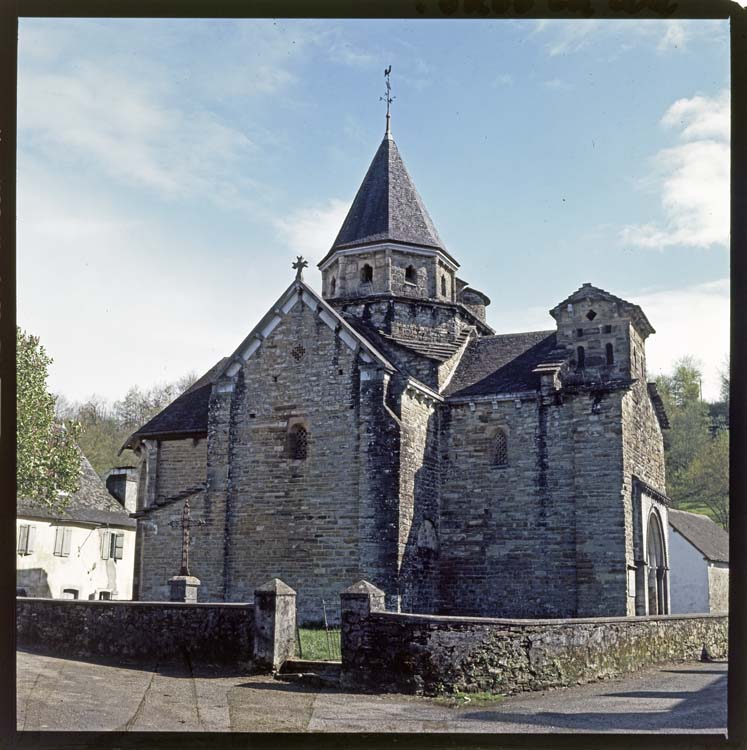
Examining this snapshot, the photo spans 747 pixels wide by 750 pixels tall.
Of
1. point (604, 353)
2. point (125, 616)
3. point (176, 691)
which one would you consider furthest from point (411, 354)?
point (176, 691)

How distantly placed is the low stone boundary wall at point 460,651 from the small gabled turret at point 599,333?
10628 mm

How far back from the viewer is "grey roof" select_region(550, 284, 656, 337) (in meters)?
25.8

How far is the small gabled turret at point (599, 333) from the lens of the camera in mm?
25578

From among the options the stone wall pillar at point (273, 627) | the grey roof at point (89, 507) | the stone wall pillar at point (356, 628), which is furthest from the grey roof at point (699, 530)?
the grey roof at point (89, 507)

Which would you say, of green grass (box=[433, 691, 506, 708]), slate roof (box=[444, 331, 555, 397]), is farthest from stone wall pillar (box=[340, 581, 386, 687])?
slate roof (box=[444, 331, 555, 397])

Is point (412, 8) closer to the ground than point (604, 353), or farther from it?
farther from it

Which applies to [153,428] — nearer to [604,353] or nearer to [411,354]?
[411,354]

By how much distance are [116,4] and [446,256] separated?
1955cm

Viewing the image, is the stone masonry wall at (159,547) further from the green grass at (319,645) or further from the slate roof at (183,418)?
the green grass at (319,645)

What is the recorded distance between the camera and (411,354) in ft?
88.9

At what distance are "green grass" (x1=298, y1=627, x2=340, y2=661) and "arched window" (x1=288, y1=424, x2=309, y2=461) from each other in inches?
202

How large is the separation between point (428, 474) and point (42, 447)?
34.5 feet

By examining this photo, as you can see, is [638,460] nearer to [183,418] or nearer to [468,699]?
[468,699]

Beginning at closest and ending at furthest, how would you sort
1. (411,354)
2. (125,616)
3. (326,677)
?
(326,677), (125,616), (411,354)
